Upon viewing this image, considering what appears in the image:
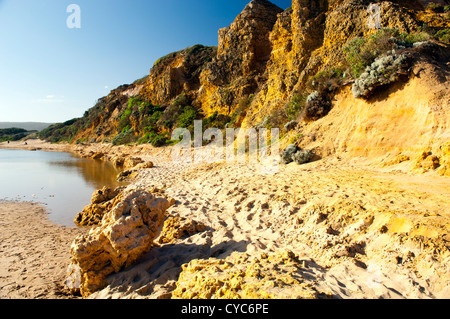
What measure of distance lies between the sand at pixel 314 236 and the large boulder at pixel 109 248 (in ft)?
0.54

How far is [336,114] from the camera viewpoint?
9.45 m

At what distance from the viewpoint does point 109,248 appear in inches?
140

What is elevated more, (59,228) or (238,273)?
(238,273)

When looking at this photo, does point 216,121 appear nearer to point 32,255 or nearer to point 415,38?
point 415,38

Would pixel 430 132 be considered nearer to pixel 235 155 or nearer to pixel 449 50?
pixel 449 50

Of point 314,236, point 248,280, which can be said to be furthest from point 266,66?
point 248,280

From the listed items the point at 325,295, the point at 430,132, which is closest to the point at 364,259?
the point at 325,295

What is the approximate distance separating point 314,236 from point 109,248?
10.7ft

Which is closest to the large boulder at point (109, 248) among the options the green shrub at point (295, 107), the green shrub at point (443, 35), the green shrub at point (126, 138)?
the green shrub at point (295, 107)

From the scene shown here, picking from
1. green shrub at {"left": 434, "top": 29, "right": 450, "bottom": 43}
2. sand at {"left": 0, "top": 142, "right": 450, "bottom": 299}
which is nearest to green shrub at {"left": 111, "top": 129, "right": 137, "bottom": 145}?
sand at {"left": 0, "top": 142, "right": 450, "bottom": 299}

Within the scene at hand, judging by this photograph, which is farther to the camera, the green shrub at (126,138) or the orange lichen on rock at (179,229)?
the green shrub at (126,138)

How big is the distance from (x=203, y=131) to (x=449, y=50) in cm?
→ 1634

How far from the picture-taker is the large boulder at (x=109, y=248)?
11.3ft

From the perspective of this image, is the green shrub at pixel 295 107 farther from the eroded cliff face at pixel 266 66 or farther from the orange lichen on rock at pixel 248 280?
the orange lichen on rock at pixel 248 280
